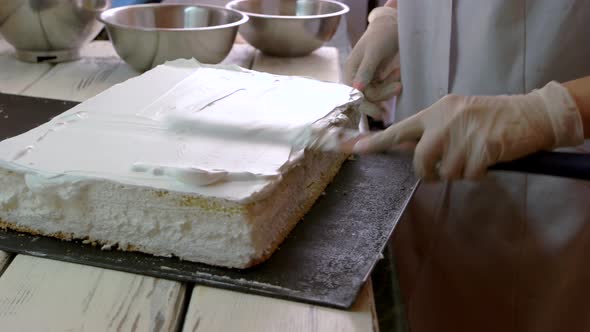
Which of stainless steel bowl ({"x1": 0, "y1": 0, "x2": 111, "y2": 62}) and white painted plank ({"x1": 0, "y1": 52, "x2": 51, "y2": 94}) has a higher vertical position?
stainless steel bowl ({"x1": 0, "y1": 0, "x2": 111, "y2": 62})

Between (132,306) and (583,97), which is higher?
(583,97)

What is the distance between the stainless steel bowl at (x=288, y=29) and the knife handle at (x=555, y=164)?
2.85ft

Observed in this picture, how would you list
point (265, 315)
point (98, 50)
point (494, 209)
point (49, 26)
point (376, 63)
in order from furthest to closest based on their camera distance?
point (98, 50)
point (49, 26)
point (376, 63)
point (494, 209)
point (265, 315)

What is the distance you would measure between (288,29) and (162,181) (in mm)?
917

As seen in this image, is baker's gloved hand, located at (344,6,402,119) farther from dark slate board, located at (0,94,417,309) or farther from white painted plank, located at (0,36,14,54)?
white painted plank, located at (0,36,14,54)

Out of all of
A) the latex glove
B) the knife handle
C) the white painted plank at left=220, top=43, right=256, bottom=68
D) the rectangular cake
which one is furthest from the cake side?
the white painted plank at left=220, top=43, right=256, bottom=68

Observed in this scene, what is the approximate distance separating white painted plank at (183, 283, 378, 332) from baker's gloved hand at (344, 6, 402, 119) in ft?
2.22

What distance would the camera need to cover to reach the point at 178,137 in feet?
2.93

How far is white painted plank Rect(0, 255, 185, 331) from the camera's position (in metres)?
0.66

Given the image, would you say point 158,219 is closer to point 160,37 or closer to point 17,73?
point 160,37

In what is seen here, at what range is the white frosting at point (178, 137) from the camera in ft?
2.55

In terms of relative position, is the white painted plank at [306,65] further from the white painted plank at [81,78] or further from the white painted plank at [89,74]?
the white painted plank at [81,78]

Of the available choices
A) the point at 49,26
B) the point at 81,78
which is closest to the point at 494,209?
the point at 81,78

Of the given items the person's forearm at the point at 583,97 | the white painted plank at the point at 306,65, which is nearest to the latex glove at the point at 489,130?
the person's forearm at the point at 583,97
